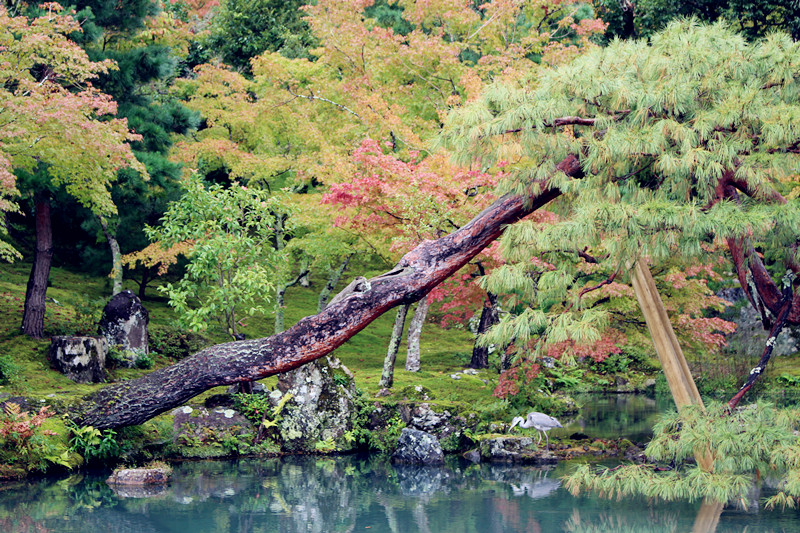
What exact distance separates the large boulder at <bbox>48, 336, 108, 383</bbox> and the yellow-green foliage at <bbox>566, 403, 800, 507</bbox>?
8.74 metres

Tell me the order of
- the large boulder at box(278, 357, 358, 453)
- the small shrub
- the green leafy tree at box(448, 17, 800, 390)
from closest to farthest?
the green leafy tree at box(448, 17, 800, 390), the large boulder at box(278, 357, 358, 453), the small shrub

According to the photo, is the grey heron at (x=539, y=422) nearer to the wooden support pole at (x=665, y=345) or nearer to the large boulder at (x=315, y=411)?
the wooden support pole at (x=665, y=345)

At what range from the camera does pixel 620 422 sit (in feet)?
43.1

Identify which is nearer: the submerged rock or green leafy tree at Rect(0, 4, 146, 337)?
green leafy tree at Rect(0, 4, 146, 337)

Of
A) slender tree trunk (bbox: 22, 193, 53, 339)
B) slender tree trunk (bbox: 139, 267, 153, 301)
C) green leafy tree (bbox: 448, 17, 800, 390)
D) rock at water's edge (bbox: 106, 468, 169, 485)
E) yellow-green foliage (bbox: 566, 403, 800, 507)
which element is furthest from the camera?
slender tree trunk (bbox: 139, 267, 153, 301)

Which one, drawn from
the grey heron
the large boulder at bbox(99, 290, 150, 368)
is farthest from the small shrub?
the grey heron

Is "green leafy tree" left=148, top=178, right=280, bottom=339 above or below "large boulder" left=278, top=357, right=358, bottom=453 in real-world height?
above

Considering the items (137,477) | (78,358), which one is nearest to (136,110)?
(78,358)

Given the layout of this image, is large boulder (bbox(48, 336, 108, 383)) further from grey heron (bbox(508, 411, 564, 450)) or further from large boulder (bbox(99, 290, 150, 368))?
grey heron (bbox(508, 411, 564, 450))

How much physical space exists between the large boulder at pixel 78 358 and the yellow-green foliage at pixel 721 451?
28.7ft

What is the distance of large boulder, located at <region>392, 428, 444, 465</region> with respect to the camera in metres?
10.7

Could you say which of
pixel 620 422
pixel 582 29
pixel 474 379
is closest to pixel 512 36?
pixel 582 29

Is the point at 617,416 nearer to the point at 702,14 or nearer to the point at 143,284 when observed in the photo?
the point at 702,14

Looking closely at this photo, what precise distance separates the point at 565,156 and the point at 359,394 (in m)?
5.38
